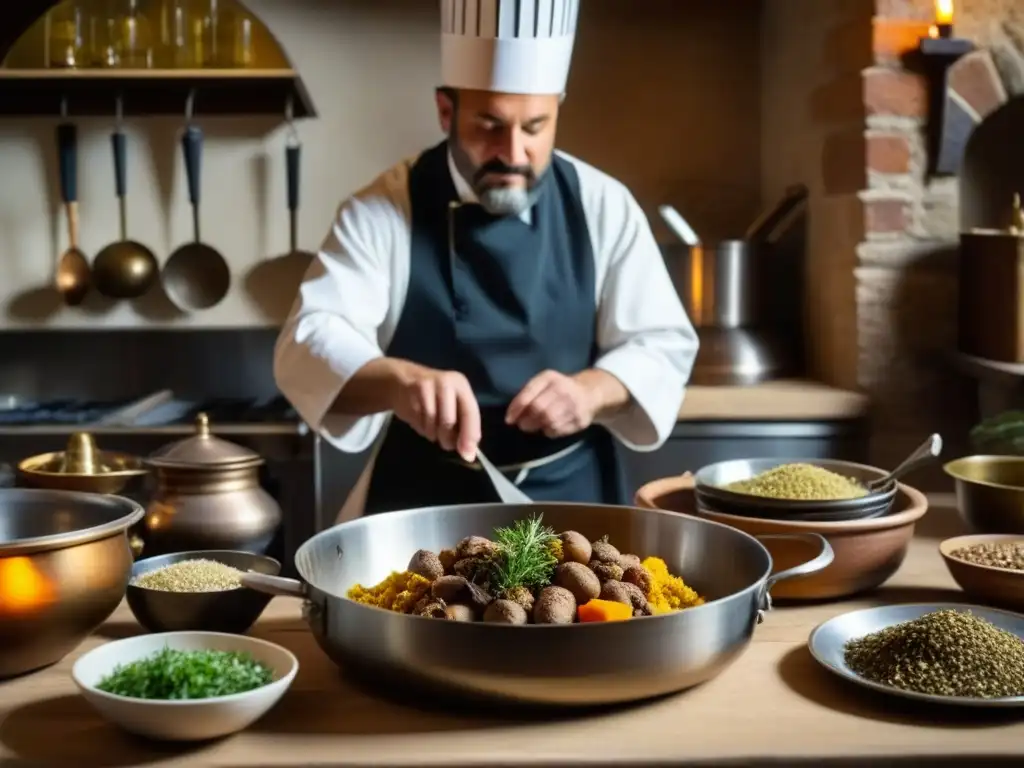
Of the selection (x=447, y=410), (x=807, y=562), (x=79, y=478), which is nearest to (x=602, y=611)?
(x=807, y=562)

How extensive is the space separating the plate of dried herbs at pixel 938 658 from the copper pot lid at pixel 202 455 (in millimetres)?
717

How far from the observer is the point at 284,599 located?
120cm

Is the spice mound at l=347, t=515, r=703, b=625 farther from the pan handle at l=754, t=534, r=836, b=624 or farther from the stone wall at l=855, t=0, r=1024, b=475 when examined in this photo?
the stone wall at l=855, t=0, r=1024, b=475

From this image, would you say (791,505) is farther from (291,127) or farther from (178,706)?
(291,127)

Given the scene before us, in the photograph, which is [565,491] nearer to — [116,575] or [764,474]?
[764,474]

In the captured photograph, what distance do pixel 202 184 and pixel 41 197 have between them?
17.0 inches

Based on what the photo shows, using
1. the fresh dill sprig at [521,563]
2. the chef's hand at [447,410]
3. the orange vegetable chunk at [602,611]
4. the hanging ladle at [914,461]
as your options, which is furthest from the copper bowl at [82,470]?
the hanging ladle at [914,461]

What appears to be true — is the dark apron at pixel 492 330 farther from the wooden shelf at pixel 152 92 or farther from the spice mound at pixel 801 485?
the wooden shelf at pixel 152 92

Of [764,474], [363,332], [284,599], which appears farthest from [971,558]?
[363,332]

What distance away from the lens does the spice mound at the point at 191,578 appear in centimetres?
101

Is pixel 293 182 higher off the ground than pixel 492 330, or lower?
higher

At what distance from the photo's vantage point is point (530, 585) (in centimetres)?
92

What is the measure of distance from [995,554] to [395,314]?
1.02m

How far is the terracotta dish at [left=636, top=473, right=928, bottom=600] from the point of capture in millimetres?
1122
